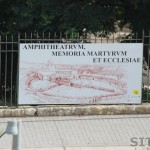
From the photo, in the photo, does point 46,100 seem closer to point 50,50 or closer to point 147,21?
point 50,50

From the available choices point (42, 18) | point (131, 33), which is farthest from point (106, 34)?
point (42, 18)

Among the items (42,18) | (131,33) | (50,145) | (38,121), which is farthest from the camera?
(131,33)

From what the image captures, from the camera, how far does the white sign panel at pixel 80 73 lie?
10836 millimetres

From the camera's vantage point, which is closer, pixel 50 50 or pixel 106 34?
pixel 50 50

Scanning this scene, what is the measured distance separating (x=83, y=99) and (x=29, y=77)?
1.27 meters

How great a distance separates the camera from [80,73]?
434 inches

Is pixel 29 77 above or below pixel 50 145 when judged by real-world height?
above

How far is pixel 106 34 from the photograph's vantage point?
45.9 feet

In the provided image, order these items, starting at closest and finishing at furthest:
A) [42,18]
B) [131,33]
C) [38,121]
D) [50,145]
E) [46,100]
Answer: [50,145], [38,121], [46,100], [42,18], [131,33]

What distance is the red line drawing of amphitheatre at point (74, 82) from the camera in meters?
10.9

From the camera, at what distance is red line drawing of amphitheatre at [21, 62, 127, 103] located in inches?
428

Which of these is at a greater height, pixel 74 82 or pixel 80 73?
pixel 80 73

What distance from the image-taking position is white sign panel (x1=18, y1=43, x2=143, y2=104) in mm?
10836

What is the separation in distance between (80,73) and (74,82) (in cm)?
23
